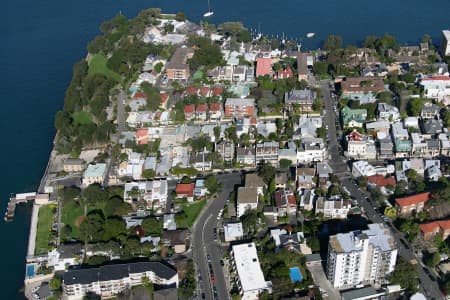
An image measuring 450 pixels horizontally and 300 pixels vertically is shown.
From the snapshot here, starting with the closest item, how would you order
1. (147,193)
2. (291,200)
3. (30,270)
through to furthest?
(30,270), (291,200), (147,193)

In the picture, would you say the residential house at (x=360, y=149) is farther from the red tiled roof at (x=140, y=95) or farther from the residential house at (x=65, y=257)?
the residential house at (x=65, y=257)

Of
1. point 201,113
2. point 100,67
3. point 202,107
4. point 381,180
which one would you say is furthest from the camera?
point 100,67

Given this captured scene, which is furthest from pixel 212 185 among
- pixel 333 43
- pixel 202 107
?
pixel 333 43

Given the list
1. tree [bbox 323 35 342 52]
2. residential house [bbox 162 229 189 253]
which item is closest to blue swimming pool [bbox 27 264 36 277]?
residential house [bbox 162 229 189 253]

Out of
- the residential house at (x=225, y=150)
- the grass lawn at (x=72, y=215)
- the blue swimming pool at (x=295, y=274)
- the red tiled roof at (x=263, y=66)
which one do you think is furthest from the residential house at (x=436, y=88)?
the grass lawn at (x=72, y=215)

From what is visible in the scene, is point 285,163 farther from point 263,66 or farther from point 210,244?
point 263,66

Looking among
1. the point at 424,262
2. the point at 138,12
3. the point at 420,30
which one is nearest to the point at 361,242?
the point at 424,262

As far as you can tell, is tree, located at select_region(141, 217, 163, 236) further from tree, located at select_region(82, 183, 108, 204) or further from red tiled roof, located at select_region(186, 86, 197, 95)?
red tiled roof, located at select_region(186, 86, 197, 95)
